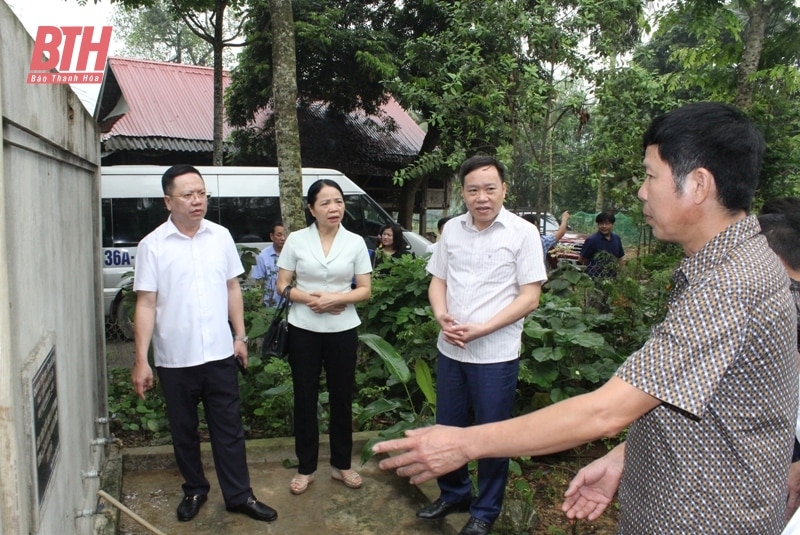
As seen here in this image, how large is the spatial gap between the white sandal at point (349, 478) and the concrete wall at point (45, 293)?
1.31 metres

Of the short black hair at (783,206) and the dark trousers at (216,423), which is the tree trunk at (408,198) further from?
the short black hair at (783,206)

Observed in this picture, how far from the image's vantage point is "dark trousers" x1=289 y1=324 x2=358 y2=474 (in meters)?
3.68

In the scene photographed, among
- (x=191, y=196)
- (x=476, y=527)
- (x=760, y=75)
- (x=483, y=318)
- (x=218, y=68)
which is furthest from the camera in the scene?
(x=218, y=68)

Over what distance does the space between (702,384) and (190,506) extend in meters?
2.92

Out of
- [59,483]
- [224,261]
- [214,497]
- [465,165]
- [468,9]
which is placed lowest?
[214,497]

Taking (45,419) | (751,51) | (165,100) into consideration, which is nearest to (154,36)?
(165,100)

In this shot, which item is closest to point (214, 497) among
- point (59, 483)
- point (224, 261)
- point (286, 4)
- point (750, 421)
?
point (224, 261)

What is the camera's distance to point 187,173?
339 cm

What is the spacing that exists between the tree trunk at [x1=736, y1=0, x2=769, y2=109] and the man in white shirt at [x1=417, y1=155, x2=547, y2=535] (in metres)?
6.76

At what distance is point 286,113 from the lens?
596 cm

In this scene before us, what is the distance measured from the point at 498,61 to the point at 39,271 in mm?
5689

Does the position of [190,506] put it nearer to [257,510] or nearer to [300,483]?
[257,510]

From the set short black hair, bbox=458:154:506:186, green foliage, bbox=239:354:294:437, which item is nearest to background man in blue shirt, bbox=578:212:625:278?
green foliage, bbox=239:354:294:437

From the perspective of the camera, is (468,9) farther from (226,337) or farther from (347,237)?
(226,337)
